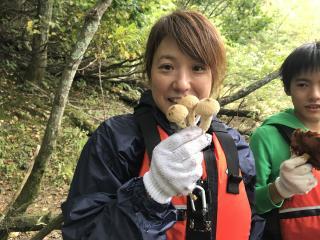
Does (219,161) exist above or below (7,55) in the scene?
below

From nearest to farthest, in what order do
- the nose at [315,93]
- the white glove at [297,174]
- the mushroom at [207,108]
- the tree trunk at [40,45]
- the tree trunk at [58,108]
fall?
1. the mushroom at [207,108]
2. the white glove at [297,174]
3. the nose at [315,93]
4. the tree trunk at [58,108]
5. the tree trunk at [40,45]

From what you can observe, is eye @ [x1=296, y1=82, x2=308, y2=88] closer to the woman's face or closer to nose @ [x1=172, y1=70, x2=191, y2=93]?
the woman's face

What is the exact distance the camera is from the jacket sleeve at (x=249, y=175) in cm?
189

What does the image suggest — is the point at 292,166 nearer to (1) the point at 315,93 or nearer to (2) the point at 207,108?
(1) the point at 315,93

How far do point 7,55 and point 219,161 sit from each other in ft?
25.3

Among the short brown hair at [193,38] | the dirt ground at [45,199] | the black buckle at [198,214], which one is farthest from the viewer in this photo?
the dirt ground at [45,199]

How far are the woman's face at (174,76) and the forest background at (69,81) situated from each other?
1.73 meters

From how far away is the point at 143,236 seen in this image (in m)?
1.37

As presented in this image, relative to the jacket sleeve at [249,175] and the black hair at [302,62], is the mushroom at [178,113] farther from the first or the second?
the black hair at [302,62]

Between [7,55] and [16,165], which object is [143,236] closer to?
[16,165]

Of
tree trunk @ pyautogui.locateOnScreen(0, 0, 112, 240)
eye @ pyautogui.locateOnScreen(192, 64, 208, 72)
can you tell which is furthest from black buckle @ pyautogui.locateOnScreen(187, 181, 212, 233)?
tree trunk @ pyautogui.locateOnScreen(0, 0, 112, 240)

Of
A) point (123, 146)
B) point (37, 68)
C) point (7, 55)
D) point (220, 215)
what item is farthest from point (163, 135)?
point (7, 55)

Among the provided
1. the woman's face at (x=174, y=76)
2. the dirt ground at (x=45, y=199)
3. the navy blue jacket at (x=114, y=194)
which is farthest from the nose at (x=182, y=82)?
the dirt ground at (x=45, y=199)

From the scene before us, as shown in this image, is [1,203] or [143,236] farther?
[1,203]
